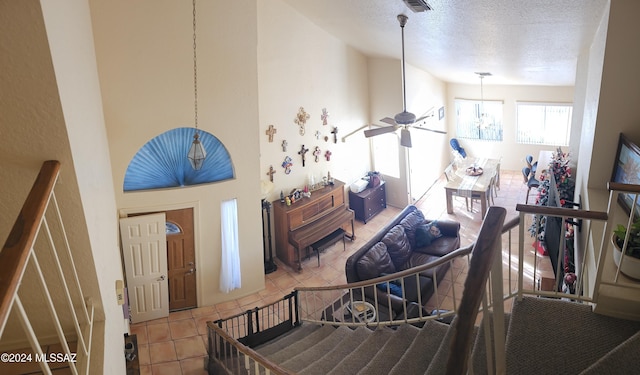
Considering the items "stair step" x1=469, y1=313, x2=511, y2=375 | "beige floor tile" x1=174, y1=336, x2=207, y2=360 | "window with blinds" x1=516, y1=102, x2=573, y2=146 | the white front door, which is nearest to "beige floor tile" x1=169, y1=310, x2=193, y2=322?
the white front door

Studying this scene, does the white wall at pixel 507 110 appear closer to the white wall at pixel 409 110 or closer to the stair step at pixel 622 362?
the white wall at pixel 409 110

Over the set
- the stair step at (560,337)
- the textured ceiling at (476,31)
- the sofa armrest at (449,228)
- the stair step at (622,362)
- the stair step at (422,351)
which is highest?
the textured ceiling at (476,31)

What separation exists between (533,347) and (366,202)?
7554 mm

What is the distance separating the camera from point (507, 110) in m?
12.6

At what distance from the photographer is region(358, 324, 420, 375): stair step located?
3.66m

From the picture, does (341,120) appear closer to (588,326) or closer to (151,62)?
(151,62)

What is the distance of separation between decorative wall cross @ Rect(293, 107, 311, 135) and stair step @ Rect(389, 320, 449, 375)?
5.65m

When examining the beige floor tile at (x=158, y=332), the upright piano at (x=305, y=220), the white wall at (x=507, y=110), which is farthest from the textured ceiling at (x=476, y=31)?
the beige floor tile at (x=158, y=332)

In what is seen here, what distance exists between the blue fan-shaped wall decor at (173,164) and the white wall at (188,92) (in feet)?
0.39

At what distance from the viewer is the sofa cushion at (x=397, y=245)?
25.2 ft

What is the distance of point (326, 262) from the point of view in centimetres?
884

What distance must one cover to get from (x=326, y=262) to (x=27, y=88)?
731 cm

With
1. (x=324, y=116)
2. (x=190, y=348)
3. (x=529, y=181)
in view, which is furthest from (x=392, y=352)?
(x=529, y=181)

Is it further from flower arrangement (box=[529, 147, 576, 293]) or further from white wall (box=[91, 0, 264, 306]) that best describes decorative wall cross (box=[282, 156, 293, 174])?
flower arrangement (box=[529, 147, 576, 293])
